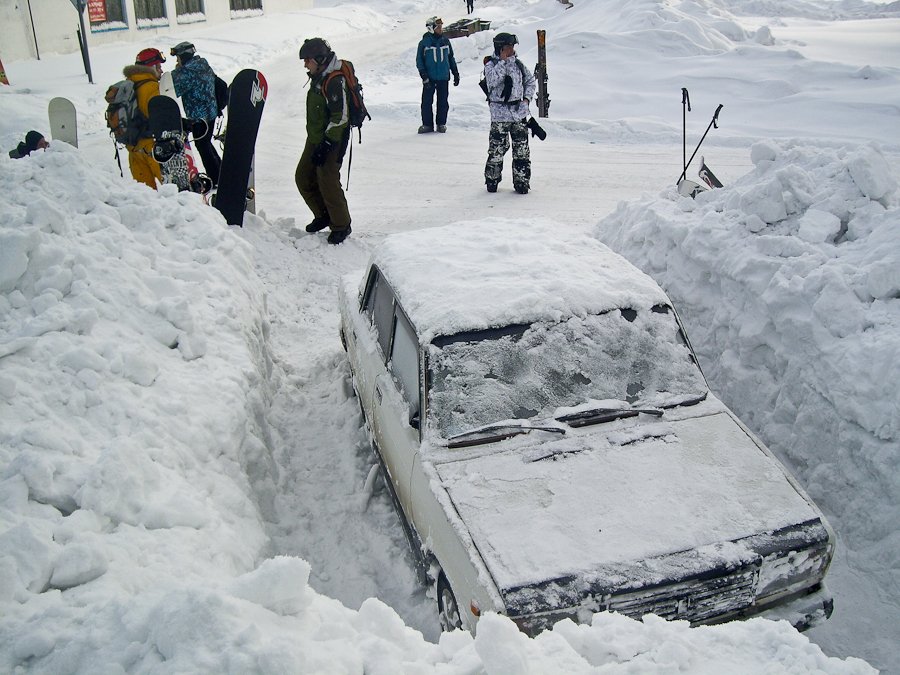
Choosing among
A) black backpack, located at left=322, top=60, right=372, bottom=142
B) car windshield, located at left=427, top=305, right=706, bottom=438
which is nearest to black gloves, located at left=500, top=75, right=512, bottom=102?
black backpack, located at left=322, top=60, right=372, bottom=142

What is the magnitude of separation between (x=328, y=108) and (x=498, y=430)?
5.63 metres

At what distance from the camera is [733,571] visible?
3.47 metres

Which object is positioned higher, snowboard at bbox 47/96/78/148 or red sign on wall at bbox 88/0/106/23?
red sign on wall at bbox 88/0/106/23

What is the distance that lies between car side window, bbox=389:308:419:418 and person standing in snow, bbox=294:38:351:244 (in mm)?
4492

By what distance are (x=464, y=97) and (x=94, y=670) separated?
15881 millimetres

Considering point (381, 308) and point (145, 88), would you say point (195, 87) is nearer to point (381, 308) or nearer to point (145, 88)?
point (145, 88)

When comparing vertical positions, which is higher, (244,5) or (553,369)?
(244,5)

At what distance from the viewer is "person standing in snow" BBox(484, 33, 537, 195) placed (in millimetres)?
10258

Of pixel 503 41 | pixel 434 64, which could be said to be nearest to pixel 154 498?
pixel 503 41

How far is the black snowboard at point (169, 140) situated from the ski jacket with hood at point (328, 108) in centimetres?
143

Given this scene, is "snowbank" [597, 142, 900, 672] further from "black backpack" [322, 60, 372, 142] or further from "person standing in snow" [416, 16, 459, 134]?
"person standing in snow" [416, 16, 459, 134]

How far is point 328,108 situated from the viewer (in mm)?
8648

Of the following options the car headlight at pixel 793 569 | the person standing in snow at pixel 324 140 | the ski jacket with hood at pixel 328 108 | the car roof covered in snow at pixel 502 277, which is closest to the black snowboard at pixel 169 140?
the person standing in snow at pixel 324 140

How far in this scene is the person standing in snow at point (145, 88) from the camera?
28.8 feet
